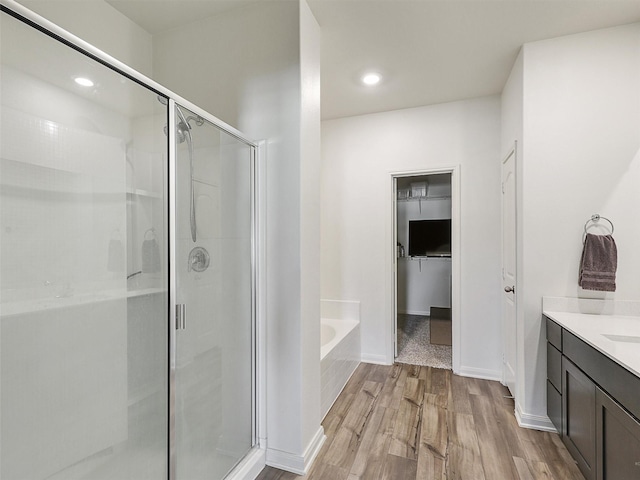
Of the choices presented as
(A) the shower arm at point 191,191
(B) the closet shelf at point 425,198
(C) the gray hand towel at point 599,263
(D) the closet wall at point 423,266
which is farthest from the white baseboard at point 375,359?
(B) the closet shelf at point 425,198

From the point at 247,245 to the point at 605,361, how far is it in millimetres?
1811

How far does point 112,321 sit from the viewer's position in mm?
1210

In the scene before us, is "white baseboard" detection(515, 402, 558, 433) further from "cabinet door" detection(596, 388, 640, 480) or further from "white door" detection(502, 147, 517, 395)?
→ "cabinet door" detection(596, 388, 640, 480)

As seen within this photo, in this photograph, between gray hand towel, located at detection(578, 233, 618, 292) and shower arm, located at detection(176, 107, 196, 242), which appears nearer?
shower arm, located at detection(176, 107, 196, 242)

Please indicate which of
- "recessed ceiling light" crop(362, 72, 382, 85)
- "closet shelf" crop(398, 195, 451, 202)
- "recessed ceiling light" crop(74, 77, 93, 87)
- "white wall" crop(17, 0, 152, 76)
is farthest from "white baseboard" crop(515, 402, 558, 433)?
"closet shelf" crop(398, 195, 451, 202)

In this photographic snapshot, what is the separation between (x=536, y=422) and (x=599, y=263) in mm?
1148

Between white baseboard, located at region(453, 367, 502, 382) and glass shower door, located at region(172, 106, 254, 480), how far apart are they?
2.22 m

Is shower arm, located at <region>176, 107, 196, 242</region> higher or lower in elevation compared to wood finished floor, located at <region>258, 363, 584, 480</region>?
higher

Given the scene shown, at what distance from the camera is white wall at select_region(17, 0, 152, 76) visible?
1.75 meters

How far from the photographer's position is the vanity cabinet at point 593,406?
132 cm

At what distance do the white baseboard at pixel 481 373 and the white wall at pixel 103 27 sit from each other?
144 inches

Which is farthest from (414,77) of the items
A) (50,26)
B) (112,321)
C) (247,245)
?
(112,321)

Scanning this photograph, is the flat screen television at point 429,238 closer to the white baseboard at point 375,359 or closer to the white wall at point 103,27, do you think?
the white baseboard at point 375,359

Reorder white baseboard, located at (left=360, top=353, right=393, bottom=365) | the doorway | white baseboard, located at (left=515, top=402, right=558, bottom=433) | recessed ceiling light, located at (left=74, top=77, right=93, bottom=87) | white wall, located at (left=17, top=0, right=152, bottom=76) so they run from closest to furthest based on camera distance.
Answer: recessed ceiling light, located at (left=74, top=77, right=93, bottom=87)
white wall, located at (left=17, top=0, right=152, bottom=76)
white baseboard, located at (left=515, top=402, right=558, bottom=433)
white baseboard, located at (left=360, top=353, right=393, bottom=365)
the doorway
